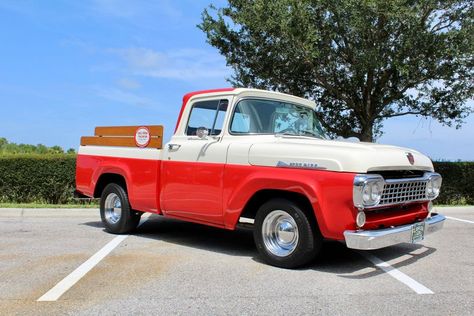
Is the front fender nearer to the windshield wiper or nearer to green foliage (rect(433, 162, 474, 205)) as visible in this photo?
the windshield wiper

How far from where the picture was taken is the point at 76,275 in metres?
5.70

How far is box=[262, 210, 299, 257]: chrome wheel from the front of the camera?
5871mm

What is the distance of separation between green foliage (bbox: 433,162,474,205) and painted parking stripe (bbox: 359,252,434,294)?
7.47 metres

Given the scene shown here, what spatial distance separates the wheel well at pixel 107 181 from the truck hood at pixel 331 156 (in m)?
2.96

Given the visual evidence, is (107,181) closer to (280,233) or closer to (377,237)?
(280,233)

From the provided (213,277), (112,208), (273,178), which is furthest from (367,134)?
(213,277)

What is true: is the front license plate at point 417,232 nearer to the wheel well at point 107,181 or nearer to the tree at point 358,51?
the wheel well at point 107,181

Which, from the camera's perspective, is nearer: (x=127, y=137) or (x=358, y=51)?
(x=127, y=137)

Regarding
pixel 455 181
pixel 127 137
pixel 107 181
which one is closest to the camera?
pixel 127 137

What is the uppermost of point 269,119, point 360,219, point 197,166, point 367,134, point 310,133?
point 367,134

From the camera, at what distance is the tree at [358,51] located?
12.0 m

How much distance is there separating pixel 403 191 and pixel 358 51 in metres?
7.48

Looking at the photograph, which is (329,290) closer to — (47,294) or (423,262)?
(423,262)

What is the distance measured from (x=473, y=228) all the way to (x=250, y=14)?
7127mm
